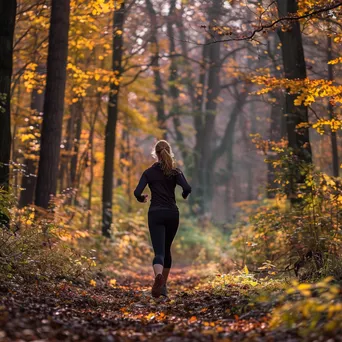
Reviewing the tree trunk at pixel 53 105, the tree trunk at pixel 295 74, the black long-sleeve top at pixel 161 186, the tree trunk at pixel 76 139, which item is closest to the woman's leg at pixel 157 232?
the black long-sleeve top at pixel 161 186

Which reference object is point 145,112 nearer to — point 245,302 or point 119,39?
point 119,39

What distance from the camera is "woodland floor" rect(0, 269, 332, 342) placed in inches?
223

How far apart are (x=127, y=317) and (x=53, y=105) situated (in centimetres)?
725

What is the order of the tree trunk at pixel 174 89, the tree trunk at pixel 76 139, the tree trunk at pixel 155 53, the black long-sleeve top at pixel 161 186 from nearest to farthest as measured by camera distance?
1. the black long-sleeve top at pixel 161 186
2. the tree trunk at pixel 76 139
3. the tree trunk at pixel 155 53
4. the tree trunk at pixel 174 89

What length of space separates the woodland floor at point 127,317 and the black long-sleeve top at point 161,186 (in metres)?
1.44

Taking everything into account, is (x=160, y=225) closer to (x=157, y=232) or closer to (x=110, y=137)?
(x=157, y=232)

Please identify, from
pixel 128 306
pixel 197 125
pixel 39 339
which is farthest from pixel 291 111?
pixel 197 125

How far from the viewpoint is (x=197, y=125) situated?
34.0 m

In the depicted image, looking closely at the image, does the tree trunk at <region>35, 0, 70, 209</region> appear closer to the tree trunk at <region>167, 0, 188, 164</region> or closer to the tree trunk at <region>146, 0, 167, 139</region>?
the tree trunk at <region>146, 0, 167, 139</region>

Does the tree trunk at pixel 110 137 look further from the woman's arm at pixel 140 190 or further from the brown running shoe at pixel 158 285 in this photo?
the brown running shoe at pixel 158 285

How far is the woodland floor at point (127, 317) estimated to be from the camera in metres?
5.67

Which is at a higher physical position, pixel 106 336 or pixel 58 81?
pixel 58 81

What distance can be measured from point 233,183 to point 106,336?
50.5m

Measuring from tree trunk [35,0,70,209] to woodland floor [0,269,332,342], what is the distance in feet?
13.6
